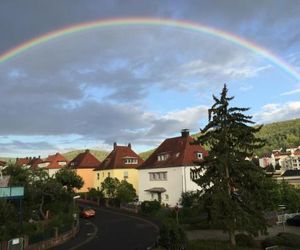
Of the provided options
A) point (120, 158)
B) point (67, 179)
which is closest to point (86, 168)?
point (120, 158)

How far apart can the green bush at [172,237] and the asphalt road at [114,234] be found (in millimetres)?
7322

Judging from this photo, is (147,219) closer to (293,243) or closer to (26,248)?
(26,248)

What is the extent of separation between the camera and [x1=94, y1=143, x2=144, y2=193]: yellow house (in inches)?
3152

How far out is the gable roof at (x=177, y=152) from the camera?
61397 millimetres

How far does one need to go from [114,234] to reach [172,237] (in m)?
17.2

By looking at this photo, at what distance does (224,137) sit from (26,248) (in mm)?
15295

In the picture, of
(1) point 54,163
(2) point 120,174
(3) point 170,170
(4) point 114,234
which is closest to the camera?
(4) point 114,234

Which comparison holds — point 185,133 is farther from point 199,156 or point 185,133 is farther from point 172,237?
point 172,237

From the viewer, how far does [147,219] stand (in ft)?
A: 164

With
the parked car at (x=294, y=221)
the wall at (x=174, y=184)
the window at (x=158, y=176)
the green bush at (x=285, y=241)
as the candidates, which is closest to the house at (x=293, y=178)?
the wall at (x=174, y=184)

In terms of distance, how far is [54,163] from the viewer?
114000 mm

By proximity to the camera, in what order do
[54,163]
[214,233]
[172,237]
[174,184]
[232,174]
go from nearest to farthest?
[172,237] → [232,174] → [214,233] → [174,184] → [54,163]

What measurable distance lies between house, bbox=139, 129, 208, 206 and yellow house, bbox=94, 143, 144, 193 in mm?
11245

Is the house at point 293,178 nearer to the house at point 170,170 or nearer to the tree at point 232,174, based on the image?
the house at point 170,170
